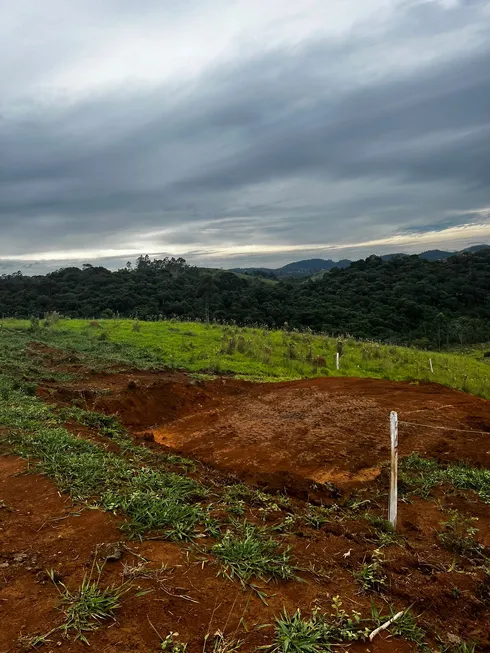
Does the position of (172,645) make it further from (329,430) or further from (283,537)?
(329,430)

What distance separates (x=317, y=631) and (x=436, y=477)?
12.7 feet

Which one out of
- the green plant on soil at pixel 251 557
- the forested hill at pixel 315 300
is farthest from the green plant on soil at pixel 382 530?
the forested hill at pixel 315 300

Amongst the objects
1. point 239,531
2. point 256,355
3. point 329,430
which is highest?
point 239,531

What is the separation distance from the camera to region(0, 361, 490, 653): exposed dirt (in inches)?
93.9

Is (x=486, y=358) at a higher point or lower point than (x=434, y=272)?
lower

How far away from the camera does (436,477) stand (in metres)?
5.57

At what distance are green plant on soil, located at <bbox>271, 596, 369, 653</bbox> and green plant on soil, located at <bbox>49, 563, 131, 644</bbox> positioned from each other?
0.94 meters

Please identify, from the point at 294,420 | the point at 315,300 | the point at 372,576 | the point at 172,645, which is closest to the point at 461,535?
the point at 372,576

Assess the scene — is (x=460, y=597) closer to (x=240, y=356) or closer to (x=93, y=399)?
(x=93, y=399)

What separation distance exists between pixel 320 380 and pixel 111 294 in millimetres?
31149

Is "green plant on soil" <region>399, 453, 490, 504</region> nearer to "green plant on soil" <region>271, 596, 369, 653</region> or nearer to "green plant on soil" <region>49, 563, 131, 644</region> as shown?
"green plant on soil" <region>271, 596, 369, 653</region>

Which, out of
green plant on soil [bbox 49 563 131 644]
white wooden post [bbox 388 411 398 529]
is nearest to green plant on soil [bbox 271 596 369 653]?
green plant on soil [bbox 49 563 131 644]

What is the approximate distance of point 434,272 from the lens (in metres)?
48.8

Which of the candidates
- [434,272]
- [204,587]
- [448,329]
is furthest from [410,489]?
[434,272]
